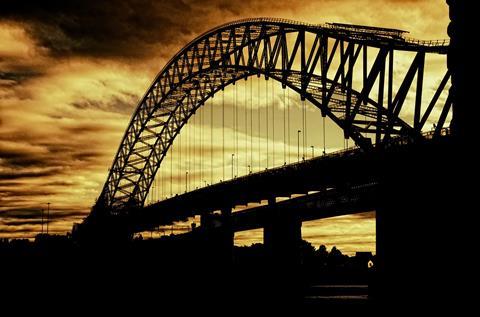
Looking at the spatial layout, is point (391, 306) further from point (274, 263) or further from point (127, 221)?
point (127, 221)

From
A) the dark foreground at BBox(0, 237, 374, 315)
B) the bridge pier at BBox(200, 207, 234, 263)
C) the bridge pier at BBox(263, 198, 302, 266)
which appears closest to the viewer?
the dark foreground at BBox(0, 237, 374, 315)

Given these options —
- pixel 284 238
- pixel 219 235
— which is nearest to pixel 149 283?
pixel 284 238

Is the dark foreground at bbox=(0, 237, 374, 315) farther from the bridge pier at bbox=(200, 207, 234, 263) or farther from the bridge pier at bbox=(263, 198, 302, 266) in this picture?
the bridge pier at bbox=(200, 207, 234, 263)

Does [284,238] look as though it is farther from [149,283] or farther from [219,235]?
[149,283]

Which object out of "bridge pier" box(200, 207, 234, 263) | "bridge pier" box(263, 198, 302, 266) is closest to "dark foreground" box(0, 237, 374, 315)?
"bridge pier" box(263, 198, 302, 266)

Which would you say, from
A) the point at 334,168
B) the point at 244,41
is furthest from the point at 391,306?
the point at 244,41

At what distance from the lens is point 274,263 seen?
261 ft

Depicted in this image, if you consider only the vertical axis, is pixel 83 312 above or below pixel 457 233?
below

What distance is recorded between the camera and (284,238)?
83.2 metres

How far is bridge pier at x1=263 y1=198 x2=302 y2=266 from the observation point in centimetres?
8050

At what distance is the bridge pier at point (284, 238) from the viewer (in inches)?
3169

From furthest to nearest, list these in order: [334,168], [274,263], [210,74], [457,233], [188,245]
Result: [210,74] → [188,245] → [274,263] → [334,168] → [457,233]

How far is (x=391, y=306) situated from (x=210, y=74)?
55007 millimetres

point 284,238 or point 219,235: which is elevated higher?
point 219,235
